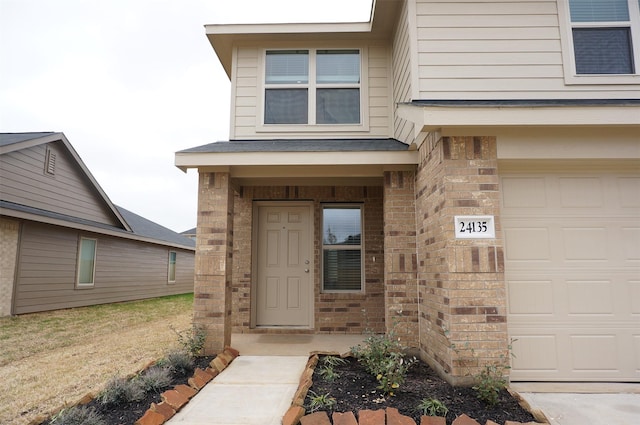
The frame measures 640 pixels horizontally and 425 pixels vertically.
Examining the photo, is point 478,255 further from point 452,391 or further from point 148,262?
point 148,262

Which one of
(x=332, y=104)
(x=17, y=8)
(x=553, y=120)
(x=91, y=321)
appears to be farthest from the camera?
(x=17, y=8)

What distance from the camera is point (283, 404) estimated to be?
10.4ft

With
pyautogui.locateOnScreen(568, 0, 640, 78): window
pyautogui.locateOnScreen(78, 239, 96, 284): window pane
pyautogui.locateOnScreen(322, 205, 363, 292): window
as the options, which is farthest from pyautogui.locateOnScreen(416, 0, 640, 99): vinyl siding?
pyautogui.locateOnScreen(78, 239, 96, 284): window pane

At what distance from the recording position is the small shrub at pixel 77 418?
2588 mm

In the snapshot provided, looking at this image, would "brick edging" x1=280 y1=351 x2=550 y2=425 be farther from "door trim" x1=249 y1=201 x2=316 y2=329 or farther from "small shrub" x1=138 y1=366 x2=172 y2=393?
"door trim" x1=249 y1=201 x2=316 y2=329

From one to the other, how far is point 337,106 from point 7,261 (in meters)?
7.68

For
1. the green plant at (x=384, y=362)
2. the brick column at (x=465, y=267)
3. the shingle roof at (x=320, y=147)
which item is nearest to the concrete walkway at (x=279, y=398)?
the brick column at (x=465, y=267)

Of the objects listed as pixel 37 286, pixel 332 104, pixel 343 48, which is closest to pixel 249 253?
pixel 332 104

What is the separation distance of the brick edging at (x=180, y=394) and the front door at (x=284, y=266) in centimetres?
176

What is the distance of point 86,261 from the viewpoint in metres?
10.6

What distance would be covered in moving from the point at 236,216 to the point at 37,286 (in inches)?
236

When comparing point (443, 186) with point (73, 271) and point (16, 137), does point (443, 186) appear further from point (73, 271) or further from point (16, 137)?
point (16, 137)

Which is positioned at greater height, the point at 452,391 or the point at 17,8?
the point at 17,8

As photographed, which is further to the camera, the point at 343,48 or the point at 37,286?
the point at 37,286
